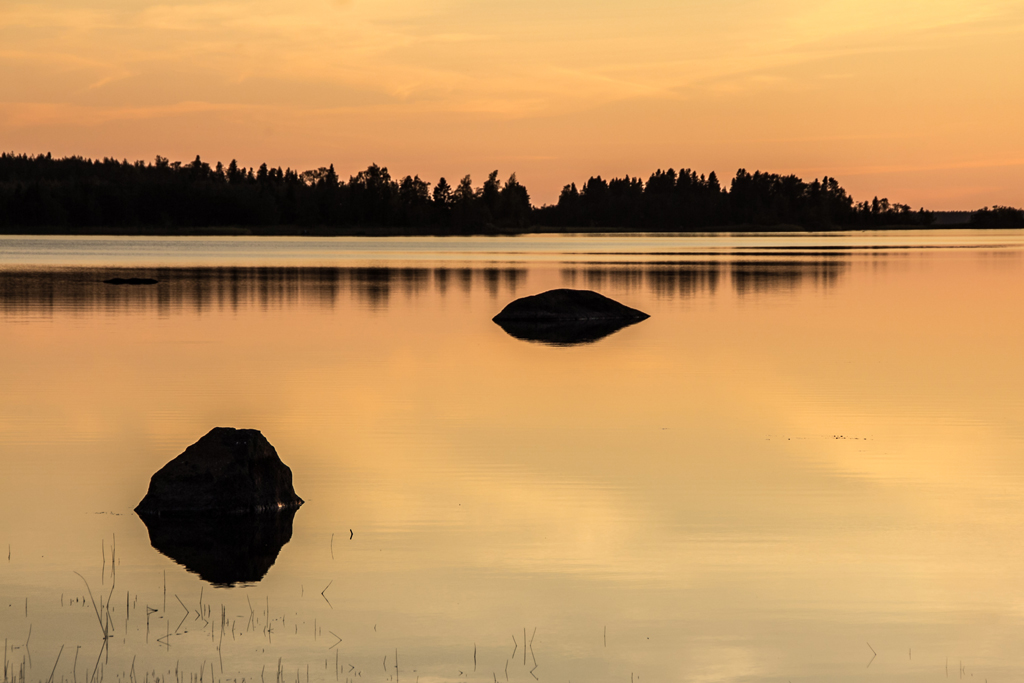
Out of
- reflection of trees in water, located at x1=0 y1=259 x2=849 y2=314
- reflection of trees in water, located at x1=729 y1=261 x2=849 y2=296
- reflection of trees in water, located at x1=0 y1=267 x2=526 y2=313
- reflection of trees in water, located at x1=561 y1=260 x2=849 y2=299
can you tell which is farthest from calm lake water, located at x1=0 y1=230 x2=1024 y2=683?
reflection of trees in water, located at x1=729 y1=261 x2=849 y2=296

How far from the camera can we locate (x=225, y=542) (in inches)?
448

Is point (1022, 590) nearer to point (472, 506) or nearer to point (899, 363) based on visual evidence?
point (472, 506)

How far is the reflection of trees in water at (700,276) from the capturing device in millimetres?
57594

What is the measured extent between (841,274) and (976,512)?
60688 mm

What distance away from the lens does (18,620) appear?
358 inches

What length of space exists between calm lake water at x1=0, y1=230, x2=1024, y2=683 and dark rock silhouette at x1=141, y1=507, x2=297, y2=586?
0.44 ft

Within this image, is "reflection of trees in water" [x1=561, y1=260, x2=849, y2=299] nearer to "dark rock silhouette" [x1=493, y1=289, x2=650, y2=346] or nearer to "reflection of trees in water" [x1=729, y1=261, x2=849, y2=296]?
"reflection of trees in water" [x1=729, y1=261, x2=849, y2=296]

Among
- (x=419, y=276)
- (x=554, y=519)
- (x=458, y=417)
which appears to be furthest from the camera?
(x=419, y=276)

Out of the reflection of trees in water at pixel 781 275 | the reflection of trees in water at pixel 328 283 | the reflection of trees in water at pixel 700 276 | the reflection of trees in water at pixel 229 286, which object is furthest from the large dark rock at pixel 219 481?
the reflection of trees in water at pixel 781 275

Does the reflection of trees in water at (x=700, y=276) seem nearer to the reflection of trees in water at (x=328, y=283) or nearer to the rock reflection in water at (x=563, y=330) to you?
the reflection of trees in water at (x=328, y=283)

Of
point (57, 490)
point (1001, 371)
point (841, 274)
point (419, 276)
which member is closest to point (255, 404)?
point (57, 490)

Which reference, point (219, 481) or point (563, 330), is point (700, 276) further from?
point (219, 481)

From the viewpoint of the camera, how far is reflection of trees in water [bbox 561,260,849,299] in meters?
57.6

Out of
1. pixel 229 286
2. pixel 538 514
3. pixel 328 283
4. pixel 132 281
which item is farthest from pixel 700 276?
pixel 538 514
